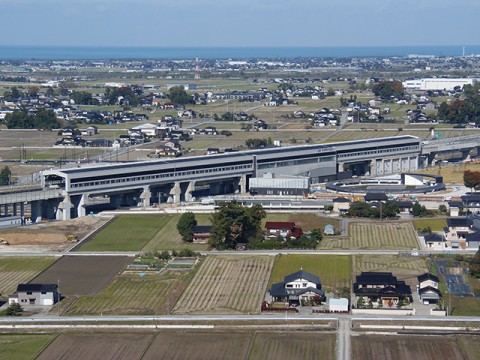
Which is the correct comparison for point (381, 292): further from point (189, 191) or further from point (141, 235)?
point (189, 191)

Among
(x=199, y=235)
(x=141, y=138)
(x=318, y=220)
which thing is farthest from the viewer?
(x=141, y=138)

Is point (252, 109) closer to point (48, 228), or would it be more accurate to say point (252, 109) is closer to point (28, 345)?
point (48, 228)

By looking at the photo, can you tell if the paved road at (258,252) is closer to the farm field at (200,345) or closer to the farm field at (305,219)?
the farm field at (305,219)

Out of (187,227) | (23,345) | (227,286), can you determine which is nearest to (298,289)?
(227,286)

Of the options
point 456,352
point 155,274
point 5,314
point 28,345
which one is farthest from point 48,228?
point 456,352

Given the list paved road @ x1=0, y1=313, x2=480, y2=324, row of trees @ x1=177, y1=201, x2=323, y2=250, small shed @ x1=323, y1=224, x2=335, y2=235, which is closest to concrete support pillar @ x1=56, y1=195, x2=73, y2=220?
row of trees @ x1=177, y1=201, x2=323, y2=250

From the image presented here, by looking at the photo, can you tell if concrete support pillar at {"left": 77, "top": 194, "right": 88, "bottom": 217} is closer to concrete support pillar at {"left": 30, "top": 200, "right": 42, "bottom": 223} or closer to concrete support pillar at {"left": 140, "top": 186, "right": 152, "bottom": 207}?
concrete support pillar at {"left": 30, "top": 200, "right": 42, "bottom": 223}

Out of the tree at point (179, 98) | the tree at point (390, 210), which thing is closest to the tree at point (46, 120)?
the tree at point (179, 98)
